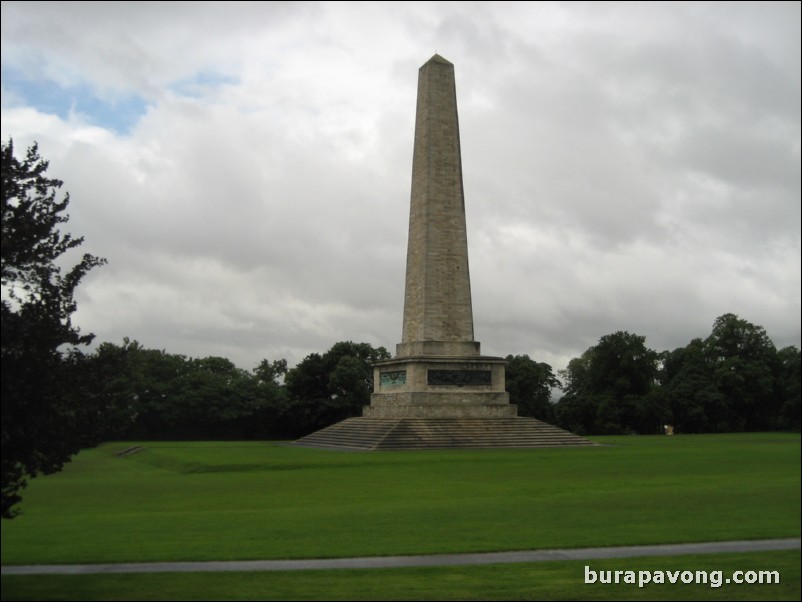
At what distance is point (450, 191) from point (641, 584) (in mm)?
36641

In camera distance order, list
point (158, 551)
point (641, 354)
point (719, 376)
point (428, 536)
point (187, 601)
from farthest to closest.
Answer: point (641, 354), point (719, 376), point (428, 536), point (158, 551), point (187, 601)

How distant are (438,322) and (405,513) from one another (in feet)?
93.1

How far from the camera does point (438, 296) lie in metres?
43.9

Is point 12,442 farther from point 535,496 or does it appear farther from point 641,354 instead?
point 641,354

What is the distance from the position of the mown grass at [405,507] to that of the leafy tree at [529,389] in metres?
38.0

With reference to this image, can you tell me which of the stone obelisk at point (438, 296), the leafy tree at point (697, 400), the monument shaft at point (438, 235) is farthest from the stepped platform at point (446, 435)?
the leafy tree at point (697, 400)

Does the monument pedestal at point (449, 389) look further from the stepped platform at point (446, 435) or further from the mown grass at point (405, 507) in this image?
the mown grass at point (405, 507)

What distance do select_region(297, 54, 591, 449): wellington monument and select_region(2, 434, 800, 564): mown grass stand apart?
13.9 metres

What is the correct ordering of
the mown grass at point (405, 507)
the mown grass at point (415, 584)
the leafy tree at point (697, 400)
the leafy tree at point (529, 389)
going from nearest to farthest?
the mown grass at point (415, 584) < the mown grass at point (405, 507) < the leafy tree at point (697, 400) < the leafy tree at point (529, 389)

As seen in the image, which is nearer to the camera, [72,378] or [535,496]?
[72,378]

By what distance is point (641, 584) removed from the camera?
30.1 feet

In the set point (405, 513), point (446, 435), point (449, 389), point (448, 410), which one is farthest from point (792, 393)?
point (449, 389)

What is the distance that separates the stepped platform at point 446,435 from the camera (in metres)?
36.8

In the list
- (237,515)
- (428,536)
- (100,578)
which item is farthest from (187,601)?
(237,515)
